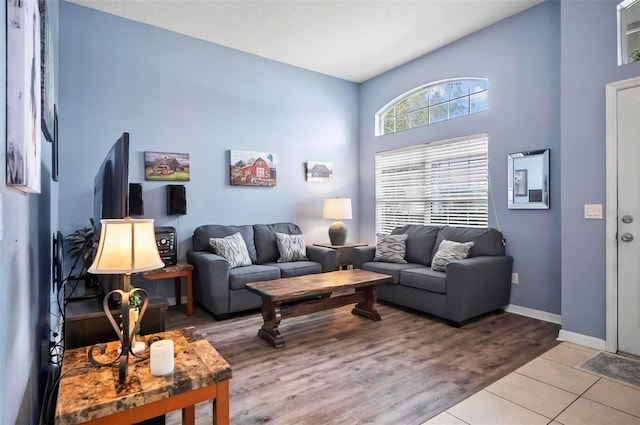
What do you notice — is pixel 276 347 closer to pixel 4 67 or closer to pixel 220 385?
pixel 220 385

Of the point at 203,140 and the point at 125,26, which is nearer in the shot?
the point at 125,26

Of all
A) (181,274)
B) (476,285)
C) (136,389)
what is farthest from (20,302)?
(476,285)

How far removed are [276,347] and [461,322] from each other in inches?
68.8

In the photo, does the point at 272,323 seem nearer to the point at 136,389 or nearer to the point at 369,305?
the point at 369,305

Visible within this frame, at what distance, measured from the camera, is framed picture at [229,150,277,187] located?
4.64m

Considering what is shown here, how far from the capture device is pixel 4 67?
2.83ft

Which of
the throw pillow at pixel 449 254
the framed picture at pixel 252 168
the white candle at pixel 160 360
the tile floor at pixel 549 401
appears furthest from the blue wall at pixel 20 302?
the throw pillow at pixel 449 254

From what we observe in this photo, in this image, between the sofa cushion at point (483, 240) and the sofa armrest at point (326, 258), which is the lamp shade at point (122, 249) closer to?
the sofa armrest at point (326, 258)

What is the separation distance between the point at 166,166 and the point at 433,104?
138 inches

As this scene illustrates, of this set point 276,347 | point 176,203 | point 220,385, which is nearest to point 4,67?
point 220,385

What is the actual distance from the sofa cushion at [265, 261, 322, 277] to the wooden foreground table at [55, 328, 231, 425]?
2.60 m

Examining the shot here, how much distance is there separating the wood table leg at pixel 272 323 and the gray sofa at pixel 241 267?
69 centimetres

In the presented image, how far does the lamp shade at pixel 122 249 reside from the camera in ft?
4.17

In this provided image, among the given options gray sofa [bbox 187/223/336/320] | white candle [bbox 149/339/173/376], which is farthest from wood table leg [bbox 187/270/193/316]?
white candle [bbox 149/339/173/376]
